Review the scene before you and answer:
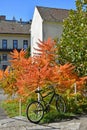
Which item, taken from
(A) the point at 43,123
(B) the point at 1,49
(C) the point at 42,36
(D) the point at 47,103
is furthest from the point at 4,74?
(B) the point at 1,49

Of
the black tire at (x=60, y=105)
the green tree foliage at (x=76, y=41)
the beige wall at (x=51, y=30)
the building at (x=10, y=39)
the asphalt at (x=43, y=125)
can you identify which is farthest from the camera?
the building at (x=10, y=39)

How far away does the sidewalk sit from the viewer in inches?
427

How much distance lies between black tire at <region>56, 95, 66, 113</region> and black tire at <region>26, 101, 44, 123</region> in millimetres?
1273

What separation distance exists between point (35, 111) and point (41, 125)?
0.69m

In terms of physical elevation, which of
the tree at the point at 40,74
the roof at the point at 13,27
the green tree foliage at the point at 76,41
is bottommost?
the tree at the point at 40,74

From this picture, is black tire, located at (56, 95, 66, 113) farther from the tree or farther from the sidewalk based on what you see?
the sidewalk

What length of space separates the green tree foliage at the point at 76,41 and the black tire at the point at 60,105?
3.36 meters

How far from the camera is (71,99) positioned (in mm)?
14352

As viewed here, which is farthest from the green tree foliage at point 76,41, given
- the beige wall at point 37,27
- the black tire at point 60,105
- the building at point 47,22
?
the beige wall at point 37,27

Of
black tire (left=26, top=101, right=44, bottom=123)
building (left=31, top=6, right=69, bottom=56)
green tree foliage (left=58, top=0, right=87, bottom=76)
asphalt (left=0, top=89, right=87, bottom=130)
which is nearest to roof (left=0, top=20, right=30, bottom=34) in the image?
building (left=31, top=6, right=69, bottom=56)

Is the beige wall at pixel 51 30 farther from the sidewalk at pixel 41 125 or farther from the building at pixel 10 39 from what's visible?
the sidewalk at pixel 41 125

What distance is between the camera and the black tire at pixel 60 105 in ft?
42.9

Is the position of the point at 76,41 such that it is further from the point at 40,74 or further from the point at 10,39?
the point at 10,39

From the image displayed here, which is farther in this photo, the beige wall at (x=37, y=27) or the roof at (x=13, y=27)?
the roof at (x=13, y=27)
